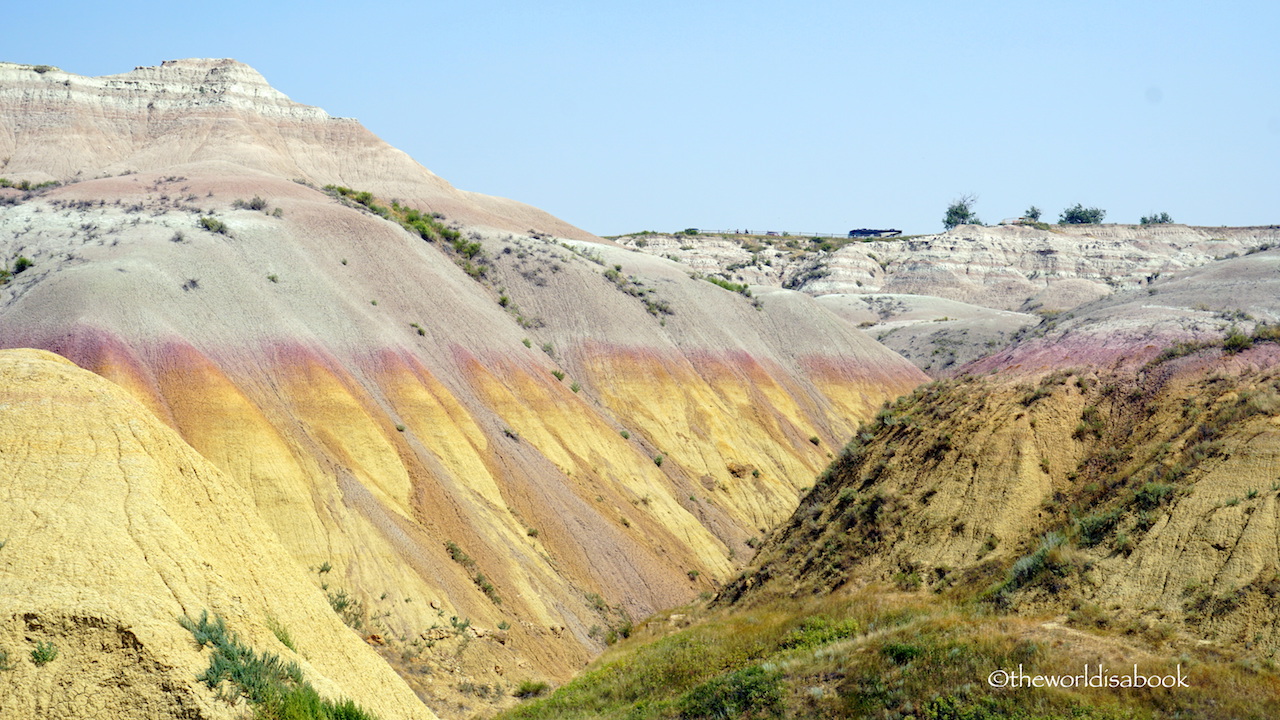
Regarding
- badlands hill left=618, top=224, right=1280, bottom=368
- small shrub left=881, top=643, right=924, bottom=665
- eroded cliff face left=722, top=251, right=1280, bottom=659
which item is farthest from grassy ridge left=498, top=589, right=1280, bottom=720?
badlands hill left=618, top=224, right=1280, bottom=368

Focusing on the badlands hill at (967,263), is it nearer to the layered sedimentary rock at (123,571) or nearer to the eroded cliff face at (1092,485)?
the eroded cliff face at (1092,485)

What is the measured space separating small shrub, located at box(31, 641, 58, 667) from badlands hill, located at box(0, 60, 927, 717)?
7 cm

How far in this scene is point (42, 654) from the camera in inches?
462

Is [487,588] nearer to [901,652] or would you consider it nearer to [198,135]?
[901,652]

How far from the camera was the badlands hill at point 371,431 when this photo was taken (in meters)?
15.1

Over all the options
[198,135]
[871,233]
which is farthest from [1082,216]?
[198,135]

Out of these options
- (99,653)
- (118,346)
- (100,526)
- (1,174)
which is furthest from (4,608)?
(1,174)

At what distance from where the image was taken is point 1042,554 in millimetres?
18531

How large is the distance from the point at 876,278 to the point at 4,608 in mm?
103014

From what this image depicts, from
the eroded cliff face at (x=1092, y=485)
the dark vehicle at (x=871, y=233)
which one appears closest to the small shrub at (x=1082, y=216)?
the dark vehicle at (x=871, y=233)

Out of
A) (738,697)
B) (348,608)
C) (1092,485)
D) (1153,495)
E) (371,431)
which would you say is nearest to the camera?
(738,697)

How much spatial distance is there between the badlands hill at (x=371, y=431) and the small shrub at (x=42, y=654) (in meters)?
0.07

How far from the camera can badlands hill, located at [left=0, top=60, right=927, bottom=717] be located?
1505cm

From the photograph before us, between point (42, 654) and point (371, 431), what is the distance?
65.5ft
